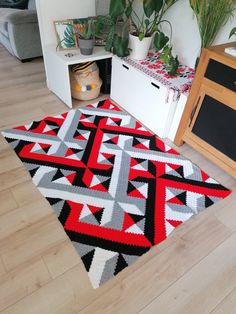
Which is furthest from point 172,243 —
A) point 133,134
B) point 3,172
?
point 3,172

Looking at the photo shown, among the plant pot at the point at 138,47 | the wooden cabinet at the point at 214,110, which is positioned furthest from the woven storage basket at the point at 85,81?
the wooden cabinet at the point at 214,110

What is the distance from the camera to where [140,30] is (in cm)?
198

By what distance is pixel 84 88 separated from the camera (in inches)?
82.9

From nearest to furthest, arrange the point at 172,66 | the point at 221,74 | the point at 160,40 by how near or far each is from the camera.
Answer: the point at 221,74 → the point at 172,66 → the point at 160,40

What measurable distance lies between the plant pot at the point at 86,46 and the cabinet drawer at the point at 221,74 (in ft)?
3.22

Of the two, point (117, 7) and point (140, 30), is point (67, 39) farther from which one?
point (140, 30)

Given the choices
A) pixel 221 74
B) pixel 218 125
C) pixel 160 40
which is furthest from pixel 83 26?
pixel 218 125

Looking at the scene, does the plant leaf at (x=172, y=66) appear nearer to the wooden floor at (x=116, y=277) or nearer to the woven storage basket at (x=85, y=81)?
the woven storage basket at (x=85, y=81)

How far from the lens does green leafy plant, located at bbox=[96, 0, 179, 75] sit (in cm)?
174

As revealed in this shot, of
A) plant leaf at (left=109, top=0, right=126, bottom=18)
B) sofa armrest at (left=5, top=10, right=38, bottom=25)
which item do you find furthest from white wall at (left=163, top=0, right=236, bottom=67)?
sofa armrest at (left=5, top=10, right=38, bottom=25)

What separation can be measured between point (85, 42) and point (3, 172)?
3.84ft

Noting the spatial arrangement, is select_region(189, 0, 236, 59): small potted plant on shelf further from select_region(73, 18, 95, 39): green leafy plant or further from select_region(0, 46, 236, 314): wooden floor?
select_region(0, 46, 236, 314): wooden floor

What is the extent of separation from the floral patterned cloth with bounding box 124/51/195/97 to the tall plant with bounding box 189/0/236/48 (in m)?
0.26

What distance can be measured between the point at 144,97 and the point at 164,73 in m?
0.23
